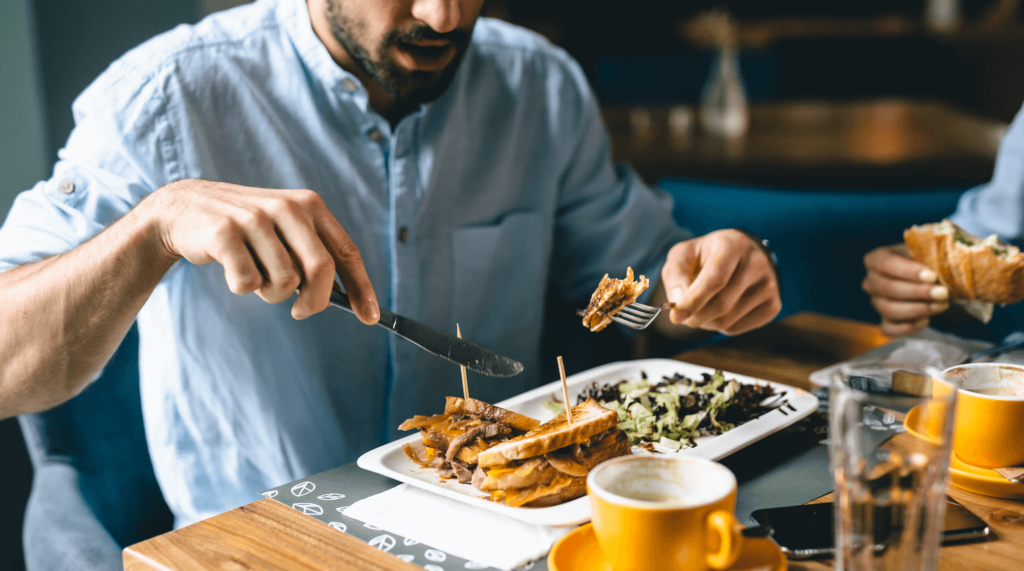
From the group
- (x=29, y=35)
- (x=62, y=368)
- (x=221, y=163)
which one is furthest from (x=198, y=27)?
(x=29, y=35)

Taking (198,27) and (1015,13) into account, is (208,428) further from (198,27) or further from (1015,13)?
(1015,13)

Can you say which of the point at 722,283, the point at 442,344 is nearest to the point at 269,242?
the point at 442,344

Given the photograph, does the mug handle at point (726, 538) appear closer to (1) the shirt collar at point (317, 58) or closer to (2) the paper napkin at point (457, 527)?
(2) the paper napkin at point (457, 527)

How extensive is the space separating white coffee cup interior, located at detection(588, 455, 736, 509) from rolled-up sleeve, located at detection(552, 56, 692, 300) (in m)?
1.11

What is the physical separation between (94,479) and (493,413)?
81cm

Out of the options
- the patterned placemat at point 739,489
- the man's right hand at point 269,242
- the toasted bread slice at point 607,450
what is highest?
the man's right hand at point 269,242

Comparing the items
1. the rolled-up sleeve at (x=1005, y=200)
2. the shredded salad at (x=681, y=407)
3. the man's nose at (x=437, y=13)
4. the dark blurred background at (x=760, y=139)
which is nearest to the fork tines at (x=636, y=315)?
the shredded salad at (x=681, y=407)

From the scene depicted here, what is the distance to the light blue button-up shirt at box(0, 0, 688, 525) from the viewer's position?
1356 millimetres

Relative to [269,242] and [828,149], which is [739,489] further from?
[828,149]

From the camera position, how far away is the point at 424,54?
4.67 ft

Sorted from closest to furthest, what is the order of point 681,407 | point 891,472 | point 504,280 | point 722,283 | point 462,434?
point 891,472
point 462,434
point 681,407
point 722,283
point 504,280

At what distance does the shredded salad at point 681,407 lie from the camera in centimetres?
111

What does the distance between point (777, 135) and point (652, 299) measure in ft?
8.29

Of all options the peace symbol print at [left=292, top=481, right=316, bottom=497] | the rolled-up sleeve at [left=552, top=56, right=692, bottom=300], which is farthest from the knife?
the rolled-up sleeve at [left=552, top=56, right=692, bottom=300]
